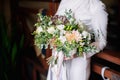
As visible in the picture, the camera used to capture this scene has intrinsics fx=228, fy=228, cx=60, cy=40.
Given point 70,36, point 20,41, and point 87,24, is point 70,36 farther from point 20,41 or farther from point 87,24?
point 20,41

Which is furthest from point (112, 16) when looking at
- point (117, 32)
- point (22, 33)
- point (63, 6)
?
point (63, 6)

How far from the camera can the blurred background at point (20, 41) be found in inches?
104

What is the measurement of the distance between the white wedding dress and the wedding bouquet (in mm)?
50

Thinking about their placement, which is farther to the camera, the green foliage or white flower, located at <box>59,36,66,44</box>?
the green foliage

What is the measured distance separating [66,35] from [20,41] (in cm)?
155

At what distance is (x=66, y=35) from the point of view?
1.33 metres

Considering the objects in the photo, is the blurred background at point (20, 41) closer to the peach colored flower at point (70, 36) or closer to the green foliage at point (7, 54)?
the green foliage at point (7, 54)

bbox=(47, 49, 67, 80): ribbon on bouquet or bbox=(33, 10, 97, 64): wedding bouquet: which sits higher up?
bbox=(33, 10, 97, 64): wedding bouquet

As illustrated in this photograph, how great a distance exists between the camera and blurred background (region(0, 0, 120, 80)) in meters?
2.64

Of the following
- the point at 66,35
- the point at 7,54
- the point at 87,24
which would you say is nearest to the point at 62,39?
the point at 66,35

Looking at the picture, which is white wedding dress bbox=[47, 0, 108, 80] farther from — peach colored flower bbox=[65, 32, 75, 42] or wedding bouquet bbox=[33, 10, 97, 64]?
peach colored flower bbox=[65, 32, 75, 42]

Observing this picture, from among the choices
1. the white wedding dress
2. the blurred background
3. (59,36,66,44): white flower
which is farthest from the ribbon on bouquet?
the blurred background

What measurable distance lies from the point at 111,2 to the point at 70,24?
2.59 m

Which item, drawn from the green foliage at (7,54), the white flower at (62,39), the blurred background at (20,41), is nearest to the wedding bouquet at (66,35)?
the white flower at (62,39)
